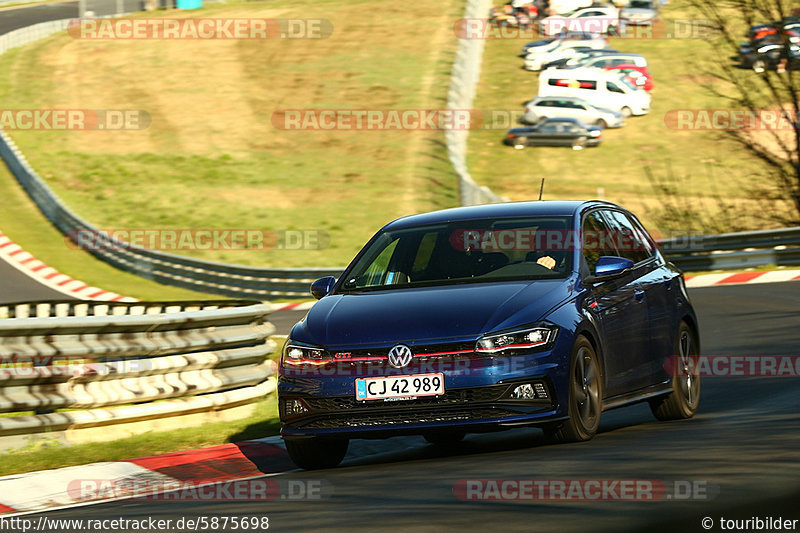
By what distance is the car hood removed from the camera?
7.67 metres

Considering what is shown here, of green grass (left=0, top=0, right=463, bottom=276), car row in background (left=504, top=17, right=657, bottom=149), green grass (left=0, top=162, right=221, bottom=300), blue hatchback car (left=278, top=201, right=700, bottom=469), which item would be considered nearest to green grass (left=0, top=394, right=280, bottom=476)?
blue hatchback car (left=278, top=201, right=700, bottom=469)

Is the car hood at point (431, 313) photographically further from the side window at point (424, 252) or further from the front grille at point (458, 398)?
the side window at point (424, 252)

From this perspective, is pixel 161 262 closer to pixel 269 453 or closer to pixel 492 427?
pixel 269 453

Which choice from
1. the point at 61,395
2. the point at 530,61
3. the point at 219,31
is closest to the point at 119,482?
the point at 61,395

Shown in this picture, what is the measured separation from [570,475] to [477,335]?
135 centimetres

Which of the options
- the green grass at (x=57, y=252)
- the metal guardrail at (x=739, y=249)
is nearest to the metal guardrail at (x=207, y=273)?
the green grass at (x=57, y=252)

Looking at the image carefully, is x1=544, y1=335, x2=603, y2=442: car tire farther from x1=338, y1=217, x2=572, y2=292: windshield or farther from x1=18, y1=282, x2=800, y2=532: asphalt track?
x1=338, y1=217, x2=572, y2=292: windshield

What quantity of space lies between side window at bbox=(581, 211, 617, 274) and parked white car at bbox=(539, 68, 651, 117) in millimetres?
34217

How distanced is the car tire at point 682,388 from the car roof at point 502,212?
1394 millimetres

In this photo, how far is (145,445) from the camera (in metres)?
9.20

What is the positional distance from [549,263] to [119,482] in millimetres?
3105

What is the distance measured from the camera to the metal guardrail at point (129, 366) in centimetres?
875

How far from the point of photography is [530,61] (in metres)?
51.0

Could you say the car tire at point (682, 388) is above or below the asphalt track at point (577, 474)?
below
